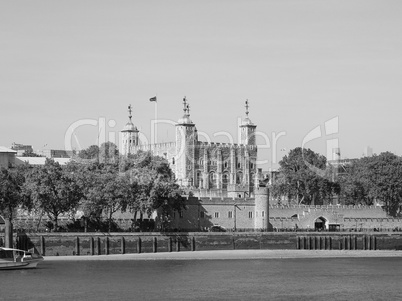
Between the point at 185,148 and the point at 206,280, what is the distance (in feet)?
271

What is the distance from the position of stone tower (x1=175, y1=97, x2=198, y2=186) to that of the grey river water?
6314 cm

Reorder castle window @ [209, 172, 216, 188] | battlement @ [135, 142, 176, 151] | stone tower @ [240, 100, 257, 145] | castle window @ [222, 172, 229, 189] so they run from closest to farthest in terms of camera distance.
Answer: castle window @ [209, 172, 216, 188], castle window @ [222, 172, 229, 189], battlement @ [135, 142, 176, 151], stone tower @ [240, 100, 257, 145]

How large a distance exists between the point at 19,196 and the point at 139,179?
12.7 meters

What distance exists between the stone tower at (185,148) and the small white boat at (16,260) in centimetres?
7257

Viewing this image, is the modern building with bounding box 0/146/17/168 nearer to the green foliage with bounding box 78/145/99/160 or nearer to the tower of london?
the green foliage with bounding box 78/145/99/160

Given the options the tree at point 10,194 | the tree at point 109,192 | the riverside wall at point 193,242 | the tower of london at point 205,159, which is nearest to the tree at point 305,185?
the tower of london at point 205,159

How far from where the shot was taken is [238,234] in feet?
384

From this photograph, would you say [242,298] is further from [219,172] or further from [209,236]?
[219,172]

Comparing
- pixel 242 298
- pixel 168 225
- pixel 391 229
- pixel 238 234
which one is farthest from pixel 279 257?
pixel 242 298

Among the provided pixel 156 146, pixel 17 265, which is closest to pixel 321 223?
pixel 17 265

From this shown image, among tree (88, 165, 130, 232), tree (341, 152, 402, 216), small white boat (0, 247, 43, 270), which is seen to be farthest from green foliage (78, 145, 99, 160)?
small white boat (0, 247, 43, 270)

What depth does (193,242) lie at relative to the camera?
11494cm

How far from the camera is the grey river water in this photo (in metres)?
80.4

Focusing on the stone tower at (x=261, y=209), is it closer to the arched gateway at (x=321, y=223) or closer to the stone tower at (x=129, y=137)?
the arched gateway at (x=321, y=223)
